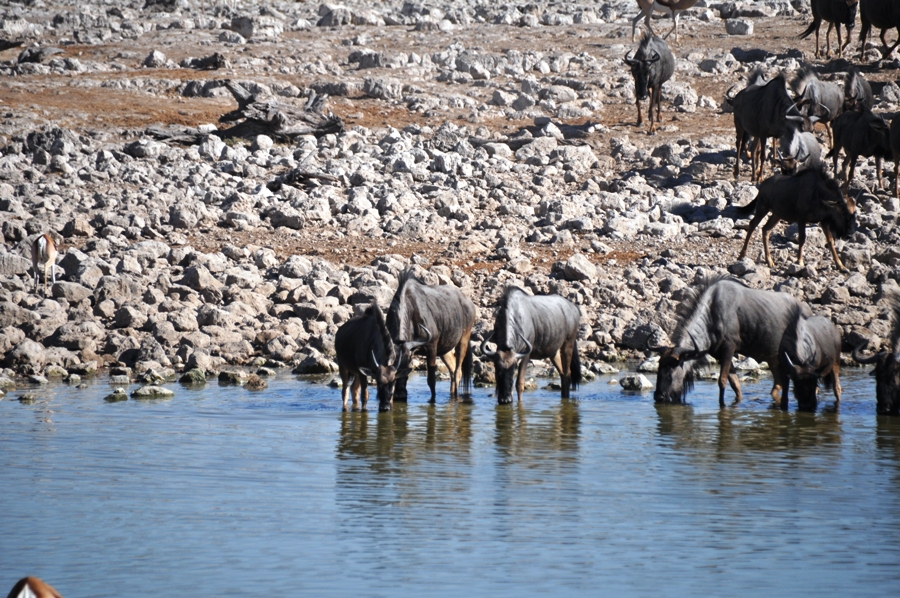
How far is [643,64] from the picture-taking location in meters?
22.5

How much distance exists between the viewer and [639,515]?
310 inches

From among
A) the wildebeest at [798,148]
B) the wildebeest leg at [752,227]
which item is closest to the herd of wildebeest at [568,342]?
the wildebeest leg at [752,227]

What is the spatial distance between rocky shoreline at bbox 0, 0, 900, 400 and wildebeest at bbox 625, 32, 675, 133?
0.73 meters

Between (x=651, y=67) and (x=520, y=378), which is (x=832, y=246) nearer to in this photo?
(x=520, y=378)

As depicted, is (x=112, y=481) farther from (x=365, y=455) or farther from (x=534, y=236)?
(x=534, y=236)

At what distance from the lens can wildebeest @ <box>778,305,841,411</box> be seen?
38.1ft

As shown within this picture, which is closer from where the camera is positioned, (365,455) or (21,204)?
(365,455)

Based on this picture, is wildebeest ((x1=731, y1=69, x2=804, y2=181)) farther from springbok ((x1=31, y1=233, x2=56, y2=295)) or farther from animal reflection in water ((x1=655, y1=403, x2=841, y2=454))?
A: springbok ((x1=31, y1=233, x2=56, y2=295))

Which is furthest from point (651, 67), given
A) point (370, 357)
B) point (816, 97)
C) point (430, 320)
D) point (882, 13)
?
point (370, 357)

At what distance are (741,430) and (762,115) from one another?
9408 millimetres

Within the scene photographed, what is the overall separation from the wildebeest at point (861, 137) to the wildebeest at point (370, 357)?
32.9 feet

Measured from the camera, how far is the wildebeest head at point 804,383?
11563 mm

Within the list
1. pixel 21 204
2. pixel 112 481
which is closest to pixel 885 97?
pixel 21 204

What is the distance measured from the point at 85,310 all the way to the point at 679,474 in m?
7.91
